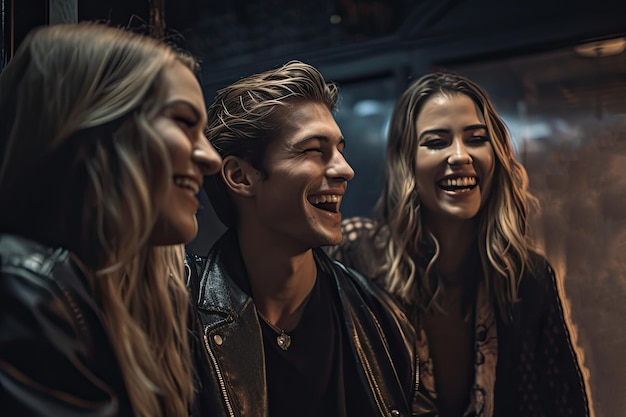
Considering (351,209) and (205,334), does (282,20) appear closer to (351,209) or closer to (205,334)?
(351,209)

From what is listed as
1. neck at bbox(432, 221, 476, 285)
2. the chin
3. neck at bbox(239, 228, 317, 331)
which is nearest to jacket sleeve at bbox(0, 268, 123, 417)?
the chin

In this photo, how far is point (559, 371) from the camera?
1763 mm

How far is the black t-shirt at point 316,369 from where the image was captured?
148 cm

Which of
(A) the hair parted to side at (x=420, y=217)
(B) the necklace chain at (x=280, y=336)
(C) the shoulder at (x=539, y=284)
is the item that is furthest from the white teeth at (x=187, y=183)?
(C) the shoulder at (x=539, y=284)

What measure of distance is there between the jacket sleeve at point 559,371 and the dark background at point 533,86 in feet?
0.10

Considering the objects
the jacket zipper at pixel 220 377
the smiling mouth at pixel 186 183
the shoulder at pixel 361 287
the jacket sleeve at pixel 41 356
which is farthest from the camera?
the shoulder at pixel 361 287

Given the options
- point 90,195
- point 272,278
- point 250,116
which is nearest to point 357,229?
point 272,278

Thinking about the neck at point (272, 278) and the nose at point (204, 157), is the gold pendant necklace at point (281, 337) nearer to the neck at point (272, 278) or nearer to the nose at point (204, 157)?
the neck at point (272, 278)

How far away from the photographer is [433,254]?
182cm

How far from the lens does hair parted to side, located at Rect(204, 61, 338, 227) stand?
59.1 inches

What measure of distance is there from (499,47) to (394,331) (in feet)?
2.60

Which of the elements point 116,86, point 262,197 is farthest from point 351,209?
point 116,86

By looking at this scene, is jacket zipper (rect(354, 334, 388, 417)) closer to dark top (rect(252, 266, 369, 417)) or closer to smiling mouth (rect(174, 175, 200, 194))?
dark top (rect(252, 266, 369, 417))

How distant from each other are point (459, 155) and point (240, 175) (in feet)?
1.88
